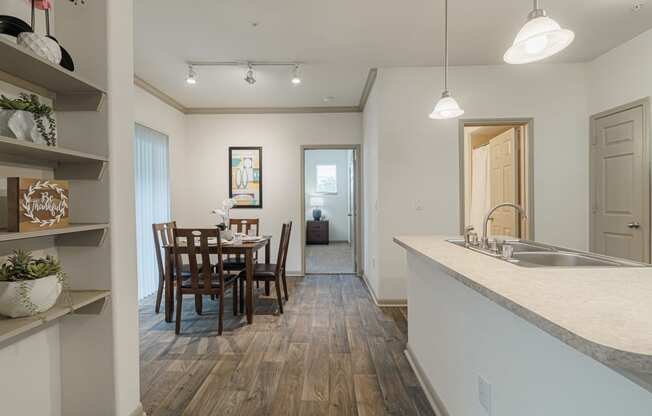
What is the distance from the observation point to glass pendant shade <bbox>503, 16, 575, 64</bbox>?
1.39m

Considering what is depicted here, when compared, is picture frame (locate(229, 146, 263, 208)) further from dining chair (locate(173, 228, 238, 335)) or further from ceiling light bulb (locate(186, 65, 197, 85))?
dining chair (locate(173, 228, 238, 335))

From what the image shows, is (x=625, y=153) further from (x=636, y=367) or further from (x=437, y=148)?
(x=636, y=367)

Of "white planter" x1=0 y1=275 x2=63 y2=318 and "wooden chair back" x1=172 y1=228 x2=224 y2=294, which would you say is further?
"wooden chair back" x1=172 y1=228 x2=224 y2=294

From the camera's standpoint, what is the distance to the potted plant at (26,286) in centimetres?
117

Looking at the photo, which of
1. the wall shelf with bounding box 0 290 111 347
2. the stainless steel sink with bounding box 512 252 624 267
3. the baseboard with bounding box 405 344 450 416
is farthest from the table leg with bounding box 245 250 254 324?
the stainless steel sink with bounding box 512 252 624 267

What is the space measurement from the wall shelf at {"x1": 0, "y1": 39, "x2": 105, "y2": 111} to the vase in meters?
0.18

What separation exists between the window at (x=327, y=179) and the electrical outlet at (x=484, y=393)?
322 inches

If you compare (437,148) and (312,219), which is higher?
(437,148)

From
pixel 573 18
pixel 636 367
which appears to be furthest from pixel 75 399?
pixel 573 18

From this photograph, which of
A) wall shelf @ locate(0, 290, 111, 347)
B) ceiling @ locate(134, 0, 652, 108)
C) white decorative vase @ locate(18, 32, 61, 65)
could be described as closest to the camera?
wall shelf @ locate(0, 290, 111, 347)

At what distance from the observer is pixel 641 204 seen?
→ 3064 millimetres

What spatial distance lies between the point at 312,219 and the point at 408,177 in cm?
576

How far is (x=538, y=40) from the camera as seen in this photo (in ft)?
4.95

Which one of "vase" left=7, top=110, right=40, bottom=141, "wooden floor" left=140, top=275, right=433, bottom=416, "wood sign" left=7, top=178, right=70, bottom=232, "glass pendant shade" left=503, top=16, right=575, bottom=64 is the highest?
"glass pendant shade" left=503, top=16, right=575, bottom=64
